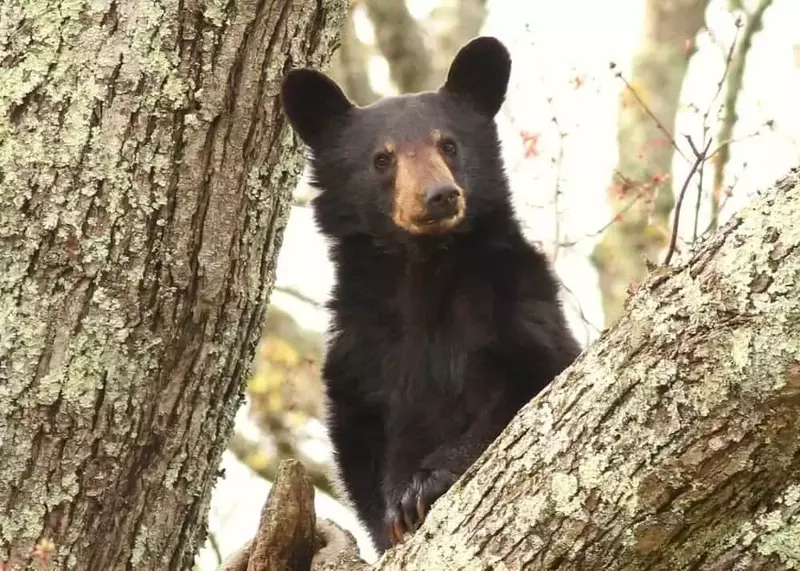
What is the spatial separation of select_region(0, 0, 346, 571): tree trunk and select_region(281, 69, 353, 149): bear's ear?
0.53ft

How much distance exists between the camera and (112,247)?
3238mm

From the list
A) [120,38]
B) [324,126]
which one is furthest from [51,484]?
[324,126]

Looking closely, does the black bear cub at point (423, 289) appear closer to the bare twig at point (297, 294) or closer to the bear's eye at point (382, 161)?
the bear's eye at point (382, 161)

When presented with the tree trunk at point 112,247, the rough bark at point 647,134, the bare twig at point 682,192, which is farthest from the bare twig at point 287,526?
the rough bark at point 647,134

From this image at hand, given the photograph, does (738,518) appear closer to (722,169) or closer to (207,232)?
(207,232)

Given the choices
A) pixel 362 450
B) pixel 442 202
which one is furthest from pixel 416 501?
pixel 442 202

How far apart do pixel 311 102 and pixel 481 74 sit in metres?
0.99

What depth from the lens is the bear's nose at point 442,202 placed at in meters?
4.01

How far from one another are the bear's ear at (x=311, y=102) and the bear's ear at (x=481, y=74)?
44 centimetres

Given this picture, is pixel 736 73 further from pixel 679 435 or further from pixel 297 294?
pixel 679 435

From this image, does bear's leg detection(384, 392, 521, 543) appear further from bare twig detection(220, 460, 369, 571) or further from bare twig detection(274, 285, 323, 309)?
bare twig detection(274, 285, 323, 309)

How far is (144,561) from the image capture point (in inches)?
134

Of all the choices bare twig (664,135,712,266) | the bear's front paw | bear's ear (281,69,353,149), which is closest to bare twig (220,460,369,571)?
the bear's front paw

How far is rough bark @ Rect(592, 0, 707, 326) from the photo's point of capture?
26.3 ft
